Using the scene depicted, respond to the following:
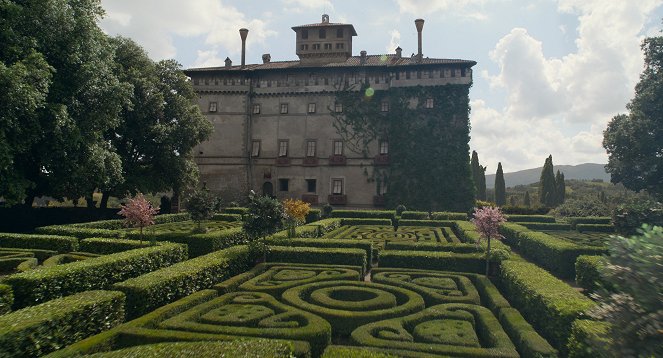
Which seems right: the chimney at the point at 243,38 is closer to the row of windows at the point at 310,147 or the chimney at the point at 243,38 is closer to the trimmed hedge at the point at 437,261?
the row of windows at the point at 310,147

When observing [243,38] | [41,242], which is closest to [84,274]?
[41,242]

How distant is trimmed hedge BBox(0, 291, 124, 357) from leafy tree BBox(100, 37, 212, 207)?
74.7ft

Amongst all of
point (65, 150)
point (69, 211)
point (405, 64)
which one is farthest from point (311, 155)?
point (65, 150)

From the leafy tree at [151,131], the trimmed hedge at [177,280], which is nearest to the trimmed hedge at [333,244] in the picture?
the trimmed hedge at [177,280]

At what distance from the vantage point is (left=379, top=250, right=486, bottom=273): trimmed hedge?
48.1 ft

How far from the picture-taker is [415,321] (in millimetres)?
9344

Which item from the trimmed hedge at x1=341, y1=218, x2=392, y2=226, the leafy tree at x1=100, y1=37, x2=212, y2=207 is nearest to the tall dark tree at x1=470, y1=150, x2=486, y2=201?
the trimmed hedge at x1=341, y1=218, x2=392, y2=226

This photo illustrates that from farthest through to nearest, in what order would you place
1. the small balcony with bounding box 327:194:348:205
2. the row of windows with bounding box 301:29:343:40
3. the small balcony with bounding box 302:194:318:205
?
the row of windows with bounding box 301:29:343:40 → the small balcony with bounding box 302:194:318:205 → the small balcony with bounding box 327:194:348:205

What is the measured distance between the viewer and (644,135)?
29.8 m

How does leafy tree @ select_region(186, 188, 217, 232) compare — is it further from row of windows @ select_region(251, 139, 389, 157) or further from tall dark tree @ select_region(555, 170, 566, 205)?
tall dark tree @ select_region(555, 170, 566, 205)

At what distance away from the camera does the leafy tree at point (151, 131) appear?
30.6m

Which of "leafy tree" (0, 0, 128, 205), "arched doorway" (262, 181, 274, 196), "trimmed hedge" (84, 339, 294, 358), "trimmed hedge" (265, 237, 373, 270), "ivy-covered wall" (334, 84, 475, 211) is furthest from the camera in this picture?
"arched doorway" (262, 181, 274, 196)

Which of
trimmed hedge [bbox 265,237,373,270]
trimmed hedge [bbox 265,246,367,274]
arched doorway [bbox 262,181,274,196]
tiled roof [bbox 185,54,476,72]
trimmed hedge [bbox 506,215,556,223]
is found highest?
tiled roof [bbox 185,54,476,72]

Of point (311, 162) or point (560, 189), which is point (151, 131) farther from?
point (560, 189)
